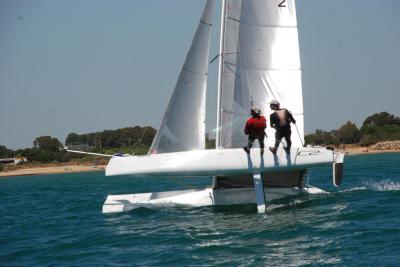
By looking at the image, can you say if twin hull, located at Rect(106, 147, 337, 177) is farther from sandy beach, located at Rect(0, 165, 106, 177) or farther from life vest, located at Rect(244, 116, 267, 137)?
sandy beach, located at Rect(0, 165, 106, 177)

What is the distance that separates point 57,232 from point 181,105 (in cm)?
474

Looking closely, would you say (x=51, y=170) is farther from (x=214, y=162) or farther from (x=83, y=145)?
(x=214, y=162)

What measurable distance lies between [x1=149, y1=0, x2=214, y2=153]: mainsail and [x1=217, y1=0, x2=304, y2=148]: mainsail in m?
0.53

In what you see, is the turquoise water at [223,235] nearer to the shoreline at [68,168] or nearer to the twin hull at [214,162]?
the twin hull at [214,162]

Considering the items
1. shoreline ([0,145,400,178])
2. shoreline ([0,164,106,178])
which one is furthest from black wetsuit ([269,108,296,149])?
shoreline ([0,164,106,178])

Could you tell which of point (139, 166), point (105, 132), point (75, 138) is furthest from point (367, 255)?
point (75, 138)

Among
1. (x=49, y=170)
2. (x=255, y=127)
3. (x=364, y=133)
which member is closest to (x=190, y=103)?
(x=255, y=127)

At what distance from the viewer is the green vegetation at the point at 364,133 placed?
80000 mm

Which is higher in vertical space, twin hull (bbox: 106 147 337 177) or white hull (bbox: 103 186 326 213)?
twin hull (bbox: 106 147 337 177)

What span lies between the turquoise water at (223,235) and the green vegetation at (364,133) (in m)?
60.2

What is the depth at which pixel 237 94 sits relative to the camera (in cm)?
1741

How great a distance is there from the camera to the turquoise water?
1107 centimetres

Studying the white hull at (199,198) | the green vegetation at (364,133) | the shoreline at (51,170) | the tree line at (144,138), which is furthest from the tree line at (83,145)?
the white hull at (199,198)

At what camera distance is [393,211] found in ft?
47.5
